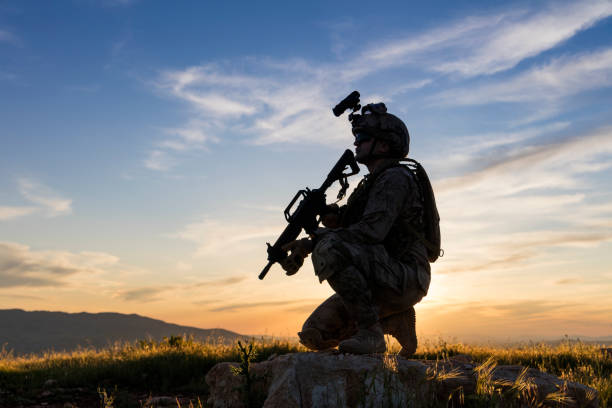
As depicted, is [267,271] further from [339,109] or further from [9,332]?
[9,332]

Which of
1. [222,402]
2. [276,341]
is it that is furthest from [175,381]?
[222,402]

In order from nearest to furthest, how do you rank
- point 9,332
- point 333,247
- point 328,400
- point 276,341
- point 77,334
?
point 328,400 < point 333,247 < point 276,341 < point 9,332 < point 77,334

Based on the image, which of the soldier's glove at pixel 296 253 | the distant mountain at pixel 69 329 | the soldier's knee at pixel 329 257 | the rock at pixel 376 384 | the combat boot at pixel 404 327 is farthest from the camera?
the distant mountain at pixel 69 329

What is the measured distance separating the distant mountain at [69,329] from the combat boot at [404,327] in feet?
262

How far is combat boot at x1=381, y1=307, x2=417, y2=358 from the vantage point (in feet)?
18.5

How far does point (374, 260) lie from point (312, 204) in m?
1.07

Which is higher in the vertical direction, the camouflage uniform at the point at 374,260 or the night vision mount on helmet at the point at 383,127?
the night vision mount on helmet at the point at 383,127

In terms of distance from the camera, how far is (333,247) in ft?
16.2

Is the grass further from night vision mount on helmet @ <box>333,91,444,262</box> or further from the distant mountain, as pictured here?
the distant mountain

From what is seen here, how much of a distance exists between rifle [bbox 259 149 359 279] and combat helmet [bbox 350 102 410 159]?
375 millimetres

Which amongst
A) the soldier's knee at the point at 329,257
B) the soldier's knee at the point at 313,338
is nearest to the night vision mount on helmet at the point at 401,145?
the soldier's knee at the point at 329,257

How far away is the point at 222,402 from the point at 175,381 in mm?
3711

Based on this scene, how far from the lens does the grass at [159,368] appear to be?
787cm

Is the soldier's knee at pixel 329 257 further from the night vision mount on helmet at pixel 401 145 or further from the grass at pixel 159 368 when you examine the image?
the grass at pixel 159 368
